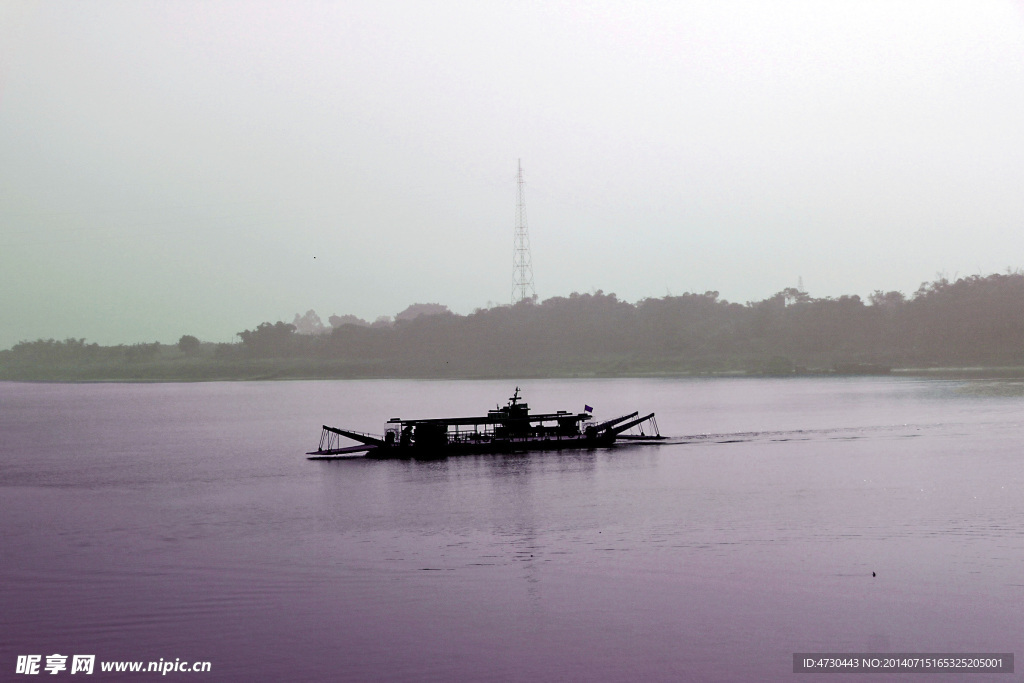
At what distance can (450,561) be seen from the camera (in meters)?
43.0

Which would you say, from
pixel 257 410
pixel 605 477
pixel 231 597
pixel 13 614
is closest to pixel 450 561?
pixel 231 597

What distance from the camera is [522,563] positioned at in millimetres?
42406

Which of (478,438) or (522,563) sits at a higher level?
(478,438)

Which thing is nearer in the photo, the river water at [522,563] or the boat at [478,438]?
the river water at [522,563]

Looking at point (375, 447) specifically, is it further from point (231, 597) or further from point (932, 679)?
point (932, 679)

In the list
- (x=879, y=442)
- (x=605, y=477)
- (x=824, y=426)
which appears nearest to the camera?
(x=605, y=477)

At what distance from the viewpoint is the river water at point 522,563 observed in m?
30.7

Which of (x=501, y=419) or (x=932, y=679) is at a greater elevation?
(x=501, y=419)

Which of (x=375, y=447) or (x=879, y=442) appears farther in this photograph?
(x=879, y=442)

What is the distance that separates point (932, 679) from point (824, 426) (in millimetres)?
91032

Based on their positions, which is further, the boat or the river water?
the boat

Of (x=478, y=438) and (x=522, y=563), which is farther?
(x=478, y=438)

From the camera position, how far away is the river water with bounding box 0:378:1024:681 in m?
30.7

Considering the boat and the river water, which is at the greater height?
the boat
